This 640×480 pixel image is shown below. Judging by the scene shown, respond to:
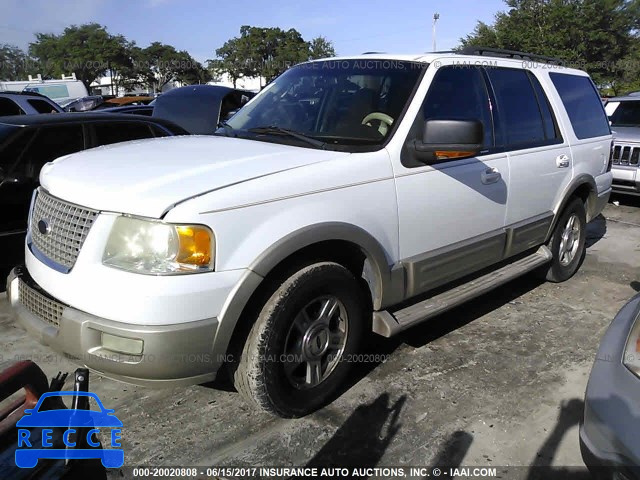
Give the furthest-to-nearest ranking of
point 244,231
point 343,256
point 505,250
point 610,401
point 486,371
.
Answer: point 505,250 → point 486,371 → point 343,256 → point 244,231 → point 610,401

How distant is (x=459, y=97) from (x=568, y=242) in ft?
7.52

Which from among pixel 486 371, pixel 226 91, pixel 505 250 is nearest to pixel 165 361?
pixel 486 371

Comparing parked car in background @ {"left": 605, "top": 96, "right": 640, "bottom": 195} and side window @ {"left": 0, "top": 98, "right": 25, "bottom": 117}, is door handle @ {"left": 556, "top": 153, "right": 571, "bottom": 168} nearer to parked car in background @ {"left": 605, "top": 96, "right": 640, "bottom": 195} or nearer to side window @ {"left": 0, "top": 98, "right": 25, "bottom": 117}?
parked car in background @ {"left": 605, "top": 96, "right": 640, "bottom": 195}

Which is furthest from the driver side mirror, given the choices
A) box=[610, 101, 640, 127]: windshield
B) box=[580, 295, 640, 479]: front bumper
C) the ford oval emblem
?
box=[610, 101, 640, 127]: windshield

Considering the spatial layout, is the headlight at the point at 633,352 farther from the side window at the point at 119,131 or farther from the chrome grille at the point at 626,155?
the chrome grille at the point at 626,155

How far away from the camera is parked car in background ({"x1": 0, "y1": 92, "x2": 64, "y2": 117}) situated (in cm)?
900

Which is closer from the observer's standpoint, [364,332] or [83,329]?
[83,329]

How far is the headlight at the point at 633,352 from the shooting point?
209 cm

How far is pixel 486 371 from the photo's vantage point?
3521 mm

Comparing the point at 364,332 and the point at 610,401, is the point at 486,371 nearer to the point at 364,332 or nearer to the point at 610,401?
the point at 364,332

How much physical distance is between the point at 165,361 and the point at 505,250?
2.75 meters

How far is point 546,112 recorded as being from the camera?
4.54 metres

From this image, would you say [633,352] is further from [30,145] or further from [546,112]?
[30,145]

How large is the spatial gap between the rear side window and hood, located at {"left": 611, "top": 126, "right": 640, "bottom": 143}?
10.8 feet
